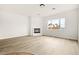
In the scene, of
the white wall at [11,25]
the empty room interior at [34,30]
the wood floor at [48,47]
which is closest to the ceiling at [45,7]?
the empty room interior at [34,30]

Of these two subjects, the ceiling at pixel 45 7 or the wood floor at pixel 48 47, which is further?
the wood floor at pixel 48 47

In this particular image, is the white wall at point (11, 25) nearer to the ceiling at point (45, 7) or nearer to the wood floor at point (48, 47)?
the wood floor at point (48, 47)

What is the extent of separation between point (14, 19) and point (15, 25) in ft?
1.42

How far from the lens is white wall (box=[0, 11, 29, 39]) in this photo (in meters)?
5.05

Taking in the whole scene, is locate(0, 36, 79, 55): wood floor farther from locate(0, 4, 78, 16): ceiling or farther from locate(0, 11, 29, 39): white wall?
locate(0, 11, 29, 39): white wall

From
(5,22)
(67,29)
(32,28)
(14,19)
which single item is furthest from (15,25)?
(67,29)

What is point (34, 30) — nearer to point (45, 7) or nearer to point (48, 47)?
point (48, 47)

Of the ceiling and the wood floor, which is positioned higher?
the ceiling

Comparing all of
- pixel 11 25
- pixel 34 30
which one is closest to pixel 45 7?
pixel 11 25

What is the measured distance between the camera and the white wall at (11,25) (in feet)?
16.6

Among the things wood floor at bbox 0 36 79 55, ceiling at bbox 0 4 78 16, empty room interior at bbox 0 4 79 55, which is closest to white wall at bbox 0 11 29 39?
empty room interior at bbox 0 4 79 55

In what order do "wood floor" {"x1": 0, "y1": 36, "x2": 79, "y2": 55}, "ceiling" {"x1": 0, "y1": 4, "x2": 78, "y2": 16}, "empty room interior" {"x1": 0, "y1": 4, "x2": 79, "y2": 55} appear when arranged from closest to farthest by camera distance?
"ceiling" {"x1": 0, "y1": 4, "x2": 78, "y2": 16}, "wood floor" {"x1": 0, "y1": 36, "x2": 79, "y2": 55}, "empty room interior" {"x1": 0, "y1": 4, "x2": 79, "y2": 55}

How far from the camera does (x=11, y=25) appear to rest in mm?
5625
